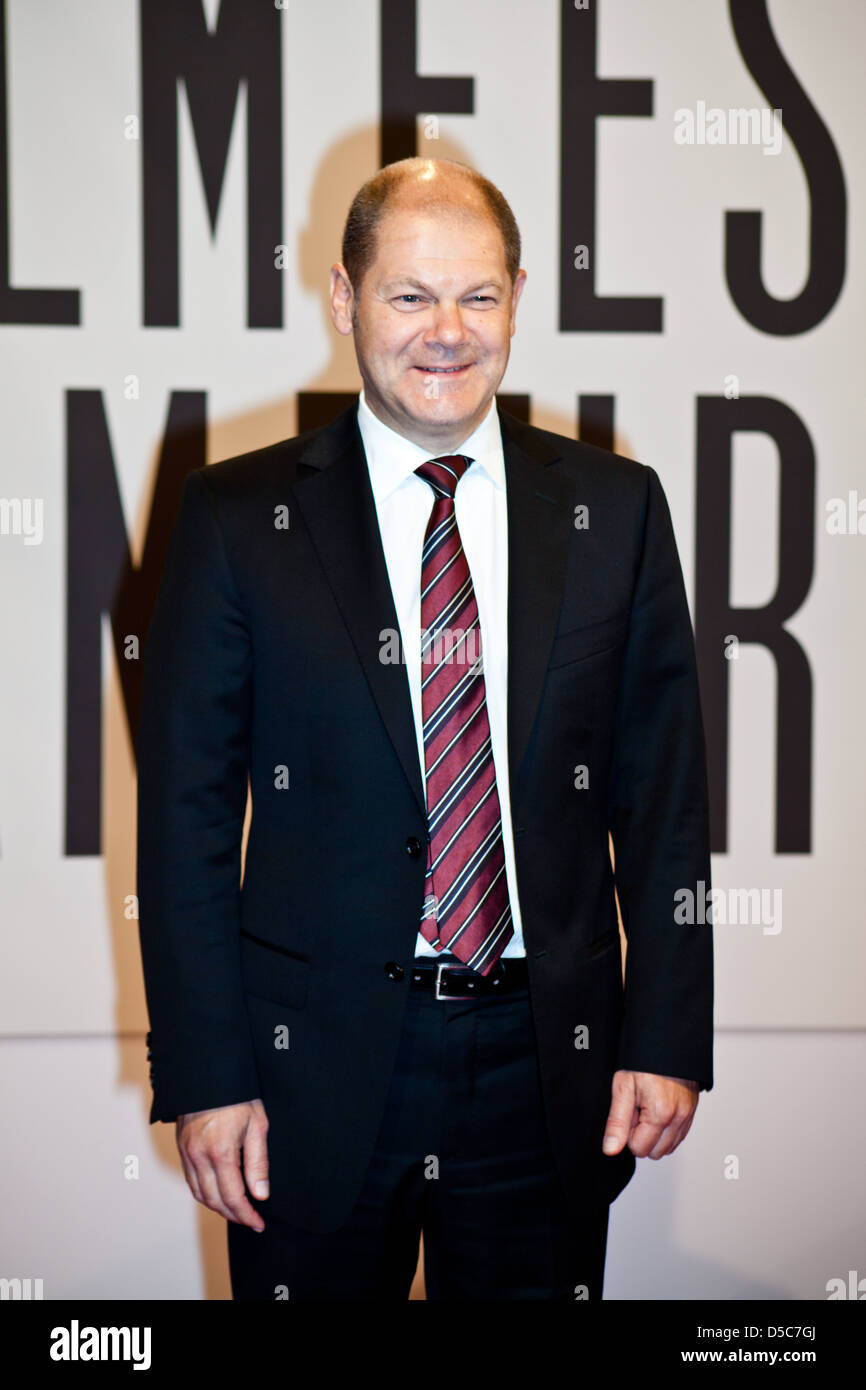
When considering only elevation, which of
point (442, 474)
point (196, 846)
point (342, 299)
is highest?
point (342, 299)

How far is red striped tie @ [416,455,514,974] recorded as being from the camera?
1644 mm

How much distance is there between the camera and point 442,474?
1.76 metres

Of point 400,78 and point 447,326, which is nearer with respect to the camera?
point 447,326

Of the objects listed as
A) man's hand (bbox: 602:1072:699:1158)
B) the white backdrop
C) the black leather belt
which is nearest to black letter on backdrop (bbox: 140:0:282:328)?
the white backdrop

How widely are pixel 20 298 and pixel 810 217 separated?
67.5 inches

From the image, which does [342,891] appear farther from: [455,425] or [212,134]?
[212,134]

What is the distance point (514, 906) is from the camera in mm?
1683

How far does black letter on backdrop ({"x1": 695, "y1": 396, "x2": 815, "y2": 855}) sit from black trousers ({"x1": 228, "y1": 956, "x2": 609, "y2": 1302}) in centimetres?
135

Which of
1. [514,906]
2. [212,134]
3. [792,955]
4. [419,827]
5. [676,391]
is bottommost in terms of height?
[792,955]

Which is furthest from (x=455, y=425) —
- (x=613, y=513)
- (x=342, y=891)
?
(x=342, y=891)

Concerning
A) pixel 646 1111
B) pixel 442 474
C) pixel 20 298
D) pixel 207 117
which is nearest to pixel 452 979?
pixel 646 1111

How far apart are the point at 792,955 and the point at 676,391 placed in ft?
4.20

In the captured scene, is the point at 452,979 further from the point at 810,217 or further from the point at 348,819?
the point at 810,217

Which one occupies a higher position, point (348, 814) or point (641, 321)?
point (641, 321)
